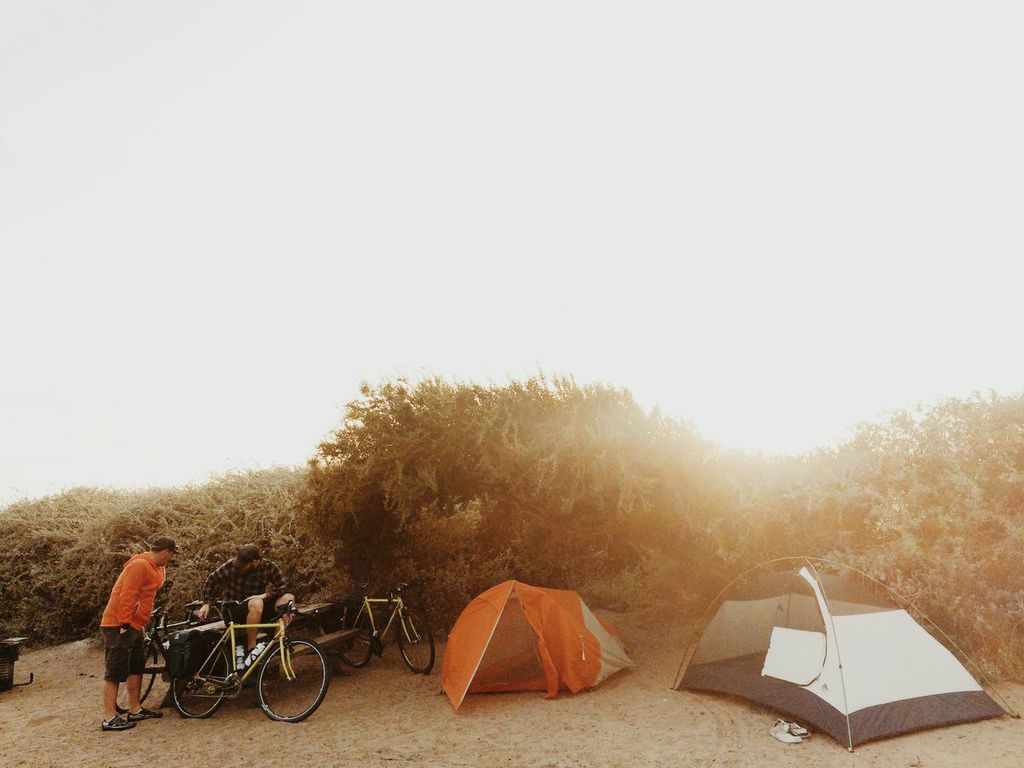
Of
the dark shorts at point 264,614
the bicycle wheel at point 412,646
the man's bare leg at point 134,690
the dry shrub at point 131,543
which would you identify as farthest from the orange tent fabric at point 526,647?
the dry shrub at point 131,543

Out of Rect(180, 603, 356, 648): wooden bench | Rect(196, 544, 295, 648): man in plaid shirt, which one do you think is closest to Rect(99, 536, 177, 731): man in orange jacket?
Rect(180, 603, 356, 648): wooden bench

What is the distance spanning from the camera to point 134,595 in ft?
25.2

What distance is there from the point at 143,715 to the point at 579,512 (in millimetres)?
6377

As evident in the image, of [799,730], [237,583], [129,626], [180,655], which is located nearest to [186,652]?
[180,655]

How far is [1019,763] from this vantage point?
5484 millimetres

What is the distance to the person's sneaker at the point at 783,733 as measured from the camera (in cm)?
637

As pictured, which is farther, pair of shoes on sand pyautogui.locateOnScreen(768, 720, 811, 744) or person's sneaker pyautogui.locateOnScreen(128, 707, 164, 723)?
person's sneaker pyautogui.locateOnScreen(128, 707, 164, 723)

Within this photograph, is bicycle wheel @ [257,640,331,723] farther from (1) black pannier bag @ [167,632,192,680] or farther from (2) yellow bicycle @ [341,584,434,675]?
(1) black pannier bag @ [167,632,192,680]

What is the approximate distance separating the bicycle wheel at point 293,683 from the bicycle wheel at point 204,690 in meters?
0.51

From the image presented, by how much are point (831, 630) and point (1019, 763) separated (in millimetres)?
1703

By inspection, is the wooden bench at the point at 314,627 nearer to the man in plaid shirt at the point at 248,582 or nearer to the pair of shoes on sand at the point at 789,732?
the man in plaid shirt at the point at 248,582

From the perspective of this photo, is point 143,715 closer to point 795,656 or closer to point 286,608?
point 286,608

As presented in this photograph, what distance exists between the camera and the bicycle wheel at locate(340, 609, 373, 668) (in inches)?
388

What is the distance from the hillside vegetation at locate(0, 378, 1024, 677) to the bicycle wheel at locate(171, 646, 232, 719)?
9.99 ft
